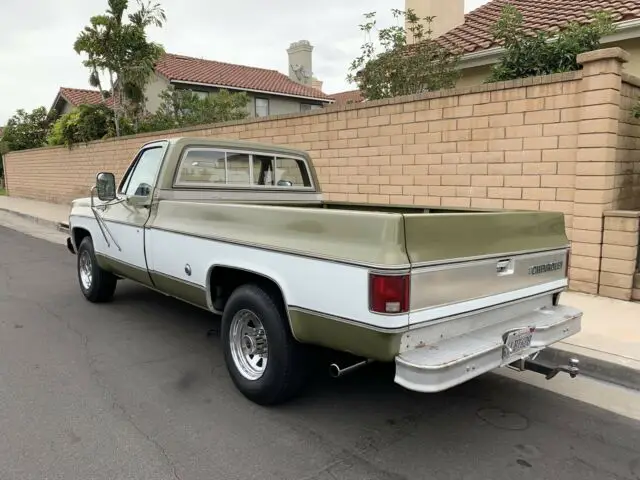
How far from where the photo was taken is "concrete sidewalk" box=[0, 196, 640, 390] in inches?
168

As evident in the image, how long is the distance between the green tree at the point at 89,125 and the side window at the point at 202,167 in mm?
15654

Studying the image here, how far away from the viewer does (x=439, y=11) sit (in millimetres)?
14156

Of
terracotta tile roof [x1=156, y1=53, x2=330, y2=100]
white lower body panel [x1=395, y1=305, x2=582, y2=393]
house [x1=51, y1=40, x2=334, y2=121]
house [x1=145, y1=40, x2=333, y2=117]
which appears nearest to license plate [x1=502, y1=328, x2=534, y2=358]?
white lower body panel [x1=395, y1=305, x2=582, y2=393]

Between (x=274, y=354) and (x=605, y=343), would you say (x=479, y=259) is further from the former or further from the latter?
(x=605, y=343)

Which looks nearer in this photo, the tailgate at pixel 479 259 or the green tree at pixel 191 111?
the tailgate at pixel 479 259

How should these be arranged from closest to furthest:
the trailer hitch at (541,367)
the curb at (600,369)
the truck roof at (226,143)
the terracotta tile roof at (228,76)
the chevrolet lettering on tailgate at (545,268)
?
1. the trailer hitch at (541,367)
2. the chevrolet lettering on tailgate at (545,268)
3. the curb at (600,369)
4. the truck roof at (226,143)
5. the terracotta tile roof at (228,76)

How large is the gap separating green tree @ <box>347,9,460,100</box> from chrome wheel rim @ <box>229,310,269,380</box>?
7368 mm

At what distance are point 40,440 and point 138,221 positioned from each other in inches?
91.2

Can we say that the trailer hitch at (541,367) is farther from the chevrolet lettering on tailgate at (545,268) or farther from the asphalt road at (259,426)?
the chevrolet lettering on tailgate at (545,268)

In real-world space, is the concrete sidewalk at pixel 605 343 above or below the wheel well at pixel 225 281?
below

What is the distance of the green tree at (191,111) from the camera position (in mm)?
19094

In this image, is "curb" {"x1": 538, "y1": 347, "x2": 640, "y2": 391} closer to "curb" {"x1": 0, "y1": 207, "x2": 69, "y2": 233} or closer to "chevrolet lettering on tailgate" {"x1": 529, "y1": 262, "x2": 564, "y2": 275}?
"chevrolet lettering on tailgate" {"x1": 529, "y1": 262, "x2": 564, "y2": 275}

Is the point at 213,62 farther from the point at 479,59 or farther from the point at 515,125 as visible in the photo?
the point at 515,125

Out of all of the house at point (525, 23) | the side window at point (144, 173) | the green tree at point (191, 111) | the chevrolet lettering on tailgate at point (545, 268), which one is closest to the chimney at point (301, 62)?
the green tree at point (191, 111)
